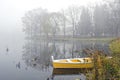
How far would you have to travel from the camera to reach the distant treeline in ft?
232

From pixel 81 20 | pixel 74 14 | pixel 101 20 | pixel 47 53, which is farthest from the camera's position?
pixel 74 14

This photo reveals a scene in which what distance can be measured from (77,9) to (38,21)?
1323 centimetres

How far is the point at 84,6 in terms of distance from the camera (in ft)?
260

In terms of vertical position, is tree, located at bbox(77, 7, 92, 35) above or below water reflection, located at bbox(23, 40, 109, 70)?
above

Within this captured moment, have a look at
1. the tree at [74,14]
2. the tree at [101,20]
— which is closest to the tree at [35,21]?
the tree at [74,14]

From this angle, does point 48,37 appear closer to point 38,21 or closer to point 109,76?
point 38,21

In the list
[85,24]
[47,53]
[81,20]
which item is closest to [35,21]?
[81,20]

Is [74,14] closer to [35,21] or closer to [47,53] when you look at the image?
[35,21]

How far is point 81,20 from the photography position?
76062 millimetres

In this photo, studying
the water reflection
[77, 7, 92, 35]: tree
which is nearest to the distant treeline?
[77, 7, 92, 35]: tree

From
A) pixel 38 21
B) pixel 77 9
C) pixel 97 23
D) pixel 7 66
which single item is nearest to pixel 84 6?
pixel 77 9

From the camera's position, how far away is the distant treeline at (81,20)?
70625 millimetres

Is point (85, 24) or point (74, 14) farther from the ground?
point (74, 14)

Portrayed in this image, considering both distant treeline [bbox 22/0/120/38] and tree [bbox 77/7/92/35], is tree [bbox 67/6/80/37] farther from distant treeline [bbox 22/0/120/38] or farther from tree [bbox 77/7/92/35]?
tree [bbox 77/7/92/35]
